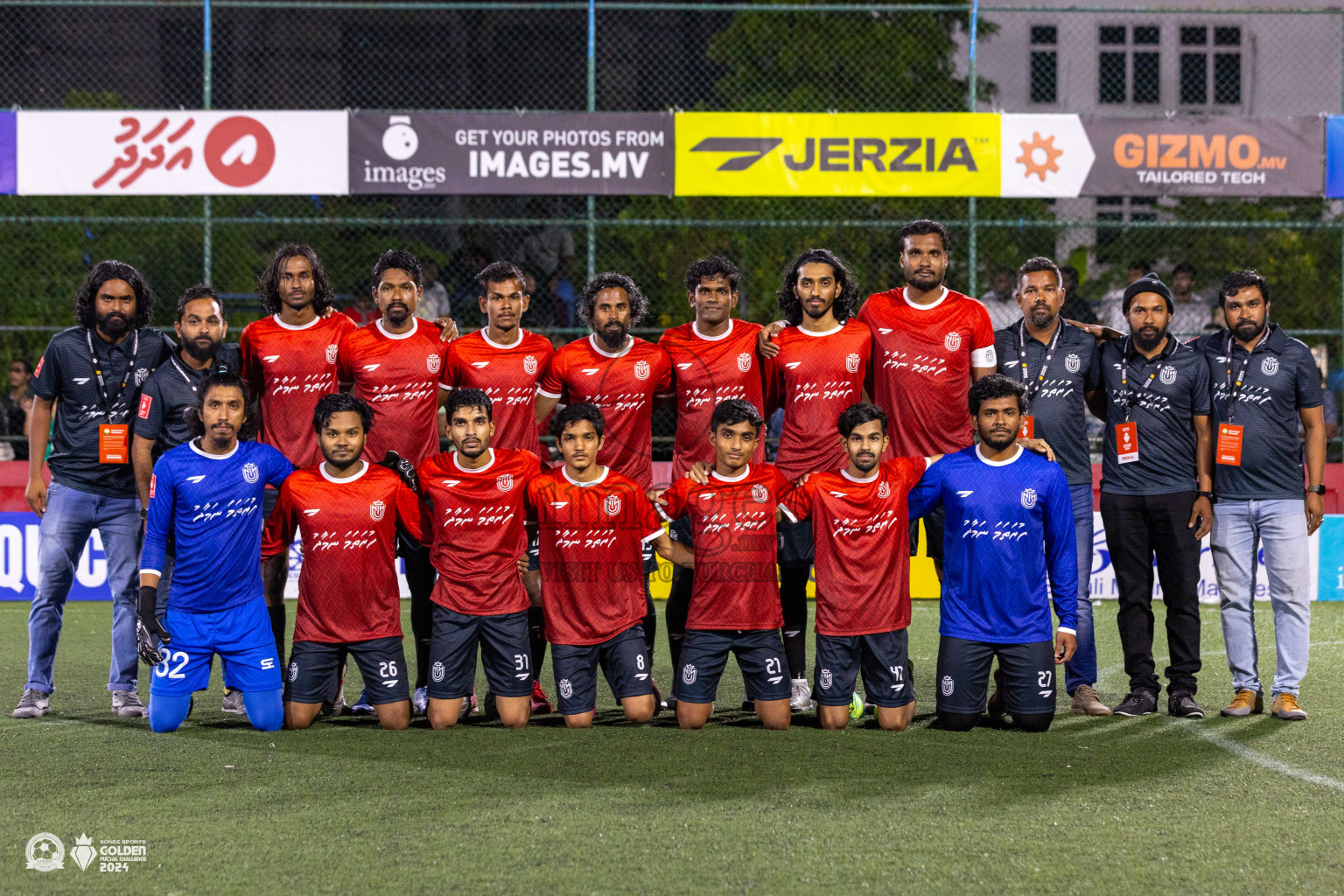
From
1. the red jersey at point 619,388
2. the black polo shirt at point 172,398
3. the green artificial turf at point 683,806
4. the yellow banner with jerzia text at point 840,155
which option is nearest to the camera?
the green artificial turf at point 683,806

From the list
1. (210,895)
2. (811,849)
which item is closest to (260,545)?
(210,895)

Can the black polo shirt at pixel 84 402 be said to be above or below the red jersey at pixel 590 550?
above

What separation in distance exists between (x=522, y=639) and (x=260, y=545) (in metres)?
1.24

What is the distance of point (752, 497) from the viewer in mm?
6051

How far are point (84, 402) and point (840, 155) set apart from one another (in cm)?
701

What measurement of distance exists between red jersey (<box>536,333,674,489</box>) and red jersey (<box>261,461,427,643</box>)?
962 millimetres

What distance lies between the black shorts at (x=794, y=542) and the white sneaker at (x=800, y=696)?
1.95 ft

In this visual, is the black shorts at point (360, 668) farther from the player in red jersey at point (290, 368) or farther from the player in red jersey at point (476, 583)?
the player in red jersey at point (290, 368)

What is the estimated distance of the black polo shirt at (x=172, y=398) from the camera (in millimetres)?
6246

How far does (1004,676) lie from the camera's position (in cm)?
597

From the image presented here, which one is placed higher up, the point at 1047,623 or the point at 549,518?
the point at 549,518

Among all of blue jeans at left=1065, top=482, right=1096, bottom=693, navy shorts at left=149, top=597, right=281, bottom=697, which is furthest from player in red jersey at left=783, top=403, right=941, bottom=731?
navy shorts at left=149, top=597, right=281, bottom=697

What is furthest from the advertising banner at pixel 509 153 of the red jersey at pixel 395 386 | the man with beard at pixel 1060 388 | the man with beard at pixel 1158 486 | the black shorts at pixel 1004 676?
the black shorts at pixel 1004 676

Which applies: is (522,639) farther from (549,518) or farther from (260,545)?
(260,545)
